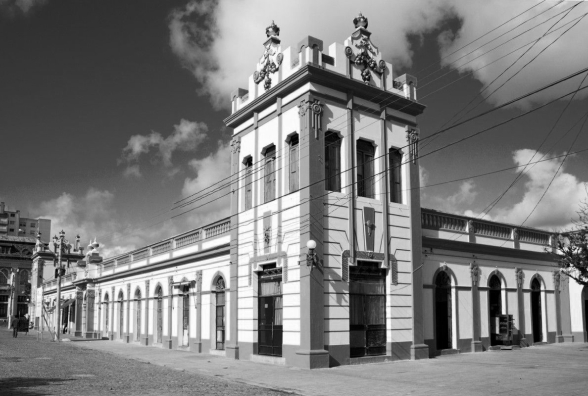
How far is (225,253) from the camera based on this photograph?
2603 centimetres

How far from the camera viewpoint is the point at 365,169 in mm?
22594

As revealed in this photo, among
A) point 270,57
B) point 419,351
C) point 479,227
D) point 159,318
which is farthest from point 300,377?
point 159,318

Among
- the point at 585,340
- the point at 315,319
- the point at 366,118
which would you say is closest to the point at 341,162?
the point at 366,118

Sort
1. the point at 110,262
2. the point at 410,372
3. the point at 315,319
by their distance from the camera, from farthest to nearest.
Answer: the point at 110,262 → the point at 315,319 → the point at 410,372

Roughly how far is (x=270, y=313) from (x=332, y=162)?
6.20 meters

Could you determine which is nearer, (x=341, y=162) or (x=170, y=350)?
(x=341, y=162)

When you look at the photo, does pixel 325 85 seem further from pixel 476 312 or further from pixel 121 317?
pixel 121 317

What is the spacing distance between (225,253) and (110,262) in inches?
845

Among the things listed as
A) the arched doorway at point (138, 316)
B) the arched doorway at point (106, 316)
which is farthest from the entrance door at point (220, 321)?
the arched doorway at point (106, 316)

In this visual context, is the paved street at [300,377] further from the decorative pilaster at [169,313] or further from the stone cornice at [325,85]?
the stone cornice at [325,85]

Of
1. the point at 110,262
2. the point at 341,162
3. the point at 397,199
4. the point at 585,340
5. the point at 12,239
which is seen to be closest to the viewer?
the point at 341,162

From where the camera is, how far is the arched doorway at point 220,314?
2634cm

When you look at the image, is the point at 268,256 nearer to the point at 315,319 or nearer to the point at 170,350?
the point at 315,319

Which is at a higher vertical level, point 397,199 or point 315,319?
point 397,199
